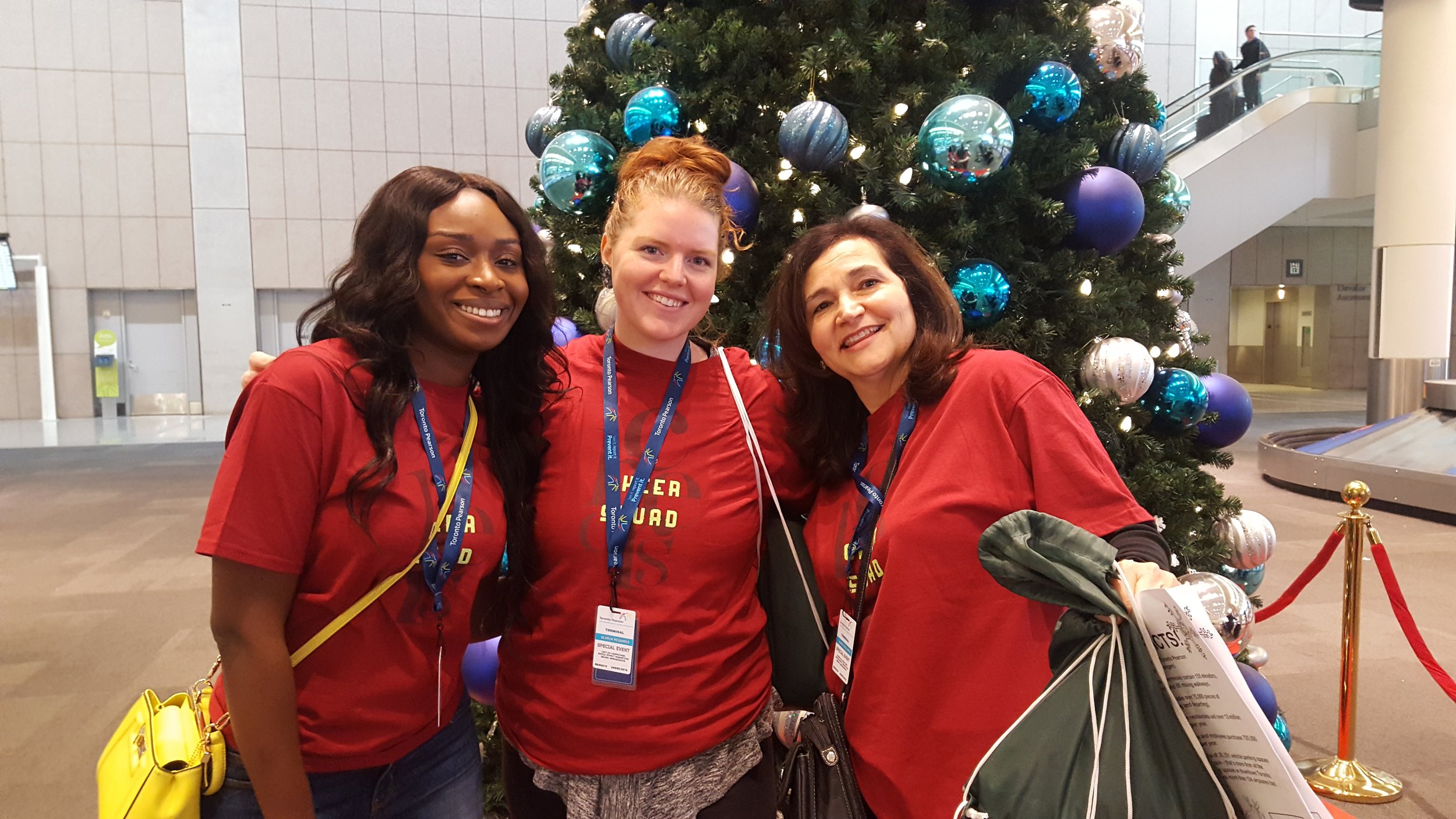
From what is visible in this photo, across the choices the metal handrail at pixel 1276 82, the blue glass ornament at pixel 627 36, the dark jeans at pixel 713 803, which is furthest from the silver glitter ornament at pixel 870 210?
the metal handrail at pixel 1276 82

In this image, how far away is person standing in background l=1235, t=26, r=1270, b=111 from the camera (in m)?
13.2

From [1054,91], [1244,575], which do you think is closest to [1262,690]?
[1244,575]

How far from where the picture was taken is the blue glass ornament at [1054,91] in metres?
2.84

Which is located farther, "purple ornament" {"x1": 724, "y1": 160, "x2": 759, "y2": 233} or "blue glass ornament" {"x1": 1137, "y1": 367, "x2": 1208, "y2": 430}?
"blue glass ornament" {"x1": 1137, "y1": 367, "x2": 1208, "y2": 430}

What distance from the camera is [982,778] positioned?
1.14 metres

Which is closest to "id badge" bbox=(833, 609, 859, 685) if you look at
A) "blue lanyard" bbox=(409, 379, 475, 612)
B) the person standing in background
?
"blue lanyard" bbox=(409, 379, 475, 612)

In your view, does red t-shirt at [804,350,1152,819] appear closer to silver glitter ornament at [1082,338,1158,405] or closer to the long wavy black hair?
the long wavy black hair

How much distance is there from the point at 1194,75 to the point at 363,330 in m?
21.8

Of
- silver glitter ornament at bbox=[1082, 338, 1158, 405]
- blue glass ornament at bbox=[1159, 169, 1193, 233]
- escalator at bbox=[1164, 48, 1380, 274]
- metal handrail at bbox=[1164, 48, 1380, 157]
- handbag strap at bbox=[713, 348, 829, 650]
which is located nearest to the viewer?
handbag strap at bbox=[713, 348, 829, 650]

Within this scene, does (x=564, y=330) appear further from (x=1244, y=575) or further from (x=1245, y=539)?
(x=1244, y=575)

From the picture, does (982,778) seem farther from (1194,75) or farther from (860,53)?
→ (1194,75)

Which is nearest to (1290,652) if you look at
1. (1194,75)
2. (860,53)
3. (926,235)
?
(926,235)

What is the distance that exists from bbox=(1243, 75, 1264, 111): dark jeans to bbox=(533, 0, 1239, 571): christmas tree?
490 inches

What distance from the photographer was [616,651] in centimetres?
167
